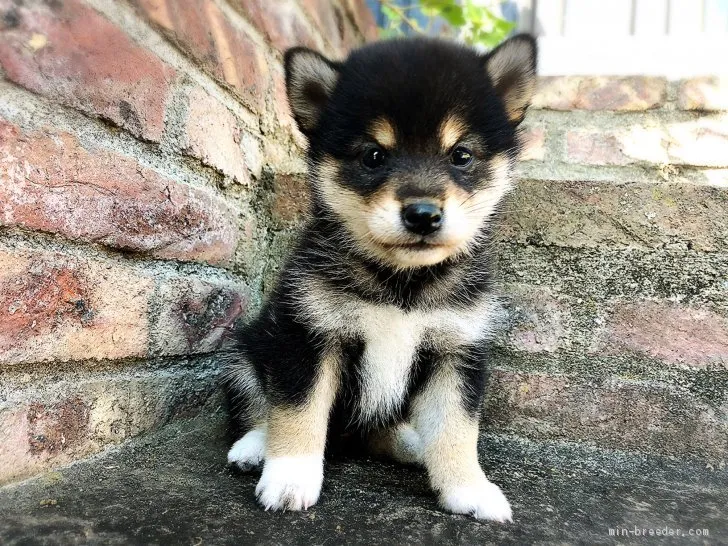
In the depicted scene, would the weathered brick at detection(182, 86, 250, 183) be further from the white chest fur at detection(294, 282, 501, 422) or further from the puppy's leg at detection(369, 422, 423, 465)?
the puppy's leg at detection(369, 422, 423, 465)

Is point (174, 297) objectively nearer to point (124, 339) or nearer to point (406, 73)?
point (124, 339)

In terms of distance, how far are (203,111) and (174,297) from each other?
→ 0.55 metres

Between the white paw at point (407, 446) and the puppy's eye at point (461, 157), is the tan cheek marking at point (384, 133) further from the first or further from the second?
the white paw at point (407, 446)

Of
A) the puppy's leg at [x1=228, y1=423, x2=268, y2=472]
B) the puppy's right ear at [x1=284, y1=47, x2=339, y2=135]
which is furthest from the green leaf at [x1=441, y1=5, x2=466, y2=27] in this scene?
the puppy's leg at [x1=228, y1=423, x2=268, y2=472]

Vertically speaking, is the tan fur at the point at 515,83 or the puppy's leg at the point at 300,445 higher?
the tan fur at the point at 515,83

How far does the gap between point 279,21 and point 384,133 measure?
1001 millimetres

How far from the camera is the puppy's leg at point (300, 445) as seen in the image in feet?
4.32

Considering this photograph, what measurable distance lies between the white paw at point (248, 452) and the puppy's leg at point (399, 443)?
33 centimetres

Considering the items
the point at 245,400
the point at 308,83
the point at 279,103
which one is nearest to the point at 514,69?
the point at 308,83

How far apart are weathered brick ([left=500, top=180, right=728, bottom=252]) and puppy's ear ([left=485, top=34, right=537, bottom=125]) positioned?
0.28 m

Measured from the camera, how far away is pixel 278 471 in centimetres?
136

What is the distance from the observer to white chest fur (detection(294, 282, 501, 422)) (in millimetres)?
1492

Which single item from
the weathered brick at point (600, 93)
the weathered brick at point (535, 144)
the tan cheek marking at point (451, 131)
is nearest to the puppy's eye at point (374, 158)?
the tan cheek marking at point (451, 131)

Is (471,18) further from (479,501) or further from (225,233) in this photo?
(479,501)
